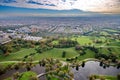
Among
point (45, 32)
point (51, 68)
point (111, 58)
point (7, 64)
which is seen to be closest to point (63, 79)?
point (51, 68)

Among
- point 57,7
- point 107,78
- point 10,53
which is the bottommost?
point 107,78

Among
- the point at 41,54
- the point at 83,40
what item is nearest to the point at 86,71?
the point at 41,54

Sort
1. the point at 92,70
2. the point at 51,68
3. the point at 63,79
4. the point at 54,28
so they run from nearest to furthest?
the point at 63,79 → the point at 51,68 → the point at 92,70 → the point at 54,28

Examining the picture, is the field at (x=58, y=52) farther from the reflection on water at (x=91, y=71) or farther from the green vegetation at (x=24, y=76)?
the green vegetation at (x=24, y=76)

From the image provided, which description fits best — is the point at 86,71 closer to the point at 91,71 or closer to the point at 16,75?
the point at 91,71

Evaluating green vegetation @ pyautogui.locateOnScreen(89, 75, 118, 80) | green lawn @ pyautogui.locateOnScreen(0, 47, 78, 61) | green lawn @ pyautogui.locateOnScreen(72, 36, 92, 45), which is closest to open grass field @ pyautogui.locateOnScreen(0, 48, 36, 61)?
green lawn @ pyautogui.locateOnScreen(0, 47, 78, 61)

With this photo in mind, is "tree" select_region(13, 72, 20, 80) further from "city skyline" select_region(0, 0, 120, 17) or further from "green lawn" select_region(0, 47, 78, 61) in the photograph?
"city skyline" select_region(0, 0, 120, 17)

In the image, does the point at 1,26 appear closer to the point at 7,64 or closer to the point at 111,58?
the point at 7,64

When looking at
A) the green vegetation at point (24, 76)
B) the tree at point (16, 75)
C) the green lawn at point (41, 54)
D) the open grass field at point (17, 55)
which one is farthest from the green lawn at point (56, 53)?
the tree at point (16, 75)
